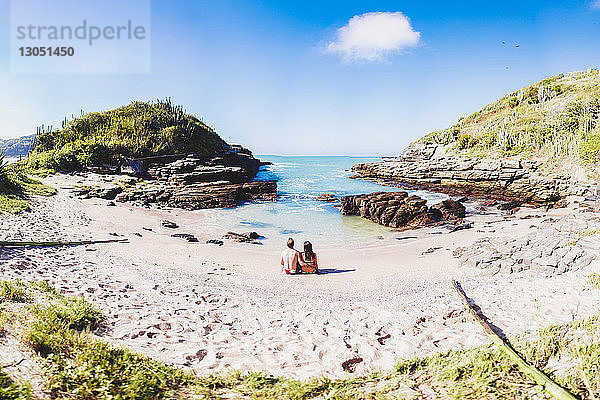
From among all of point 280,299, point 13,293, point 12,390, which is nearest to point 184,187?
point 280,299

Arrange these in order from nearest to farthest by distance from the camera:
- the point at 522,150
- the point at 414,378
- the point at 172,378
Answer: the point at 172,378 < the point at 414,378 < the point at 522,150

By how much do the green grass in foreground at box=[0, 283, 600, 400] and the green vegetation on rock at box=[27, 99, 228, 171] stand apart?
32244mm

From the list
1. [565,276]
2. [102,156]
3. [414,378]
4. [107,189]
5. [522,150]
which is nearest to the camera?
[414,378]

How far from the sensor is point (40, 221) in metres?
12.0

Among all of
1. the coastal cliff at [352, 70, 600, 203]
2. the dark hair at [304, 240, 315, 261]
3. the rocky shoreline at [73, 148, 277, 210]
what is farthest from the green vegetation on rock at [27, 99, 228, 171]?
the coastal cliff at [352, 70, 600, 203]

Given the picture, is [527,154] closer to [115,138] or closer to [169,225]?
[169,225]

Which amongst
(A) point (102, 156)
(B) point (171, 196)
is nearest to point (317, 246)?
(B) point (171, 196)

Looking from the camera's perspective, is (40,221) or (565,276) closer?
(565,276)

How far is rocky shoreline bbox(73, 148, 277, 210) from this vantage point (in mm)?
23016

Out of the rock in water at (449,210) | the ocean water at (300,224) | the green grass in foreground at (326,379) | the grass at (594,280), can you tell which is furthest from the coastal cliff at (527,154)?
the green grass in foreground at (326,379)

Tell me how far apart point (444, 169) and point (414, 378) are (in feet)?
135

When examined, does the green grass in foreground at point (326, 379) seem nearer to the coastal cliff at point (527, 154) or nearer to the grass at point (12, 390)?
the grass at point (12, 390)

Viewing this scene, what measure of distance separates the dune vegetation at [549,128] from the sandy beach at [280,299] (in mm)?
28150

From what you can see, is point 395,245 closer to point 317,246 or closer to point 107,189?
point 317,246
